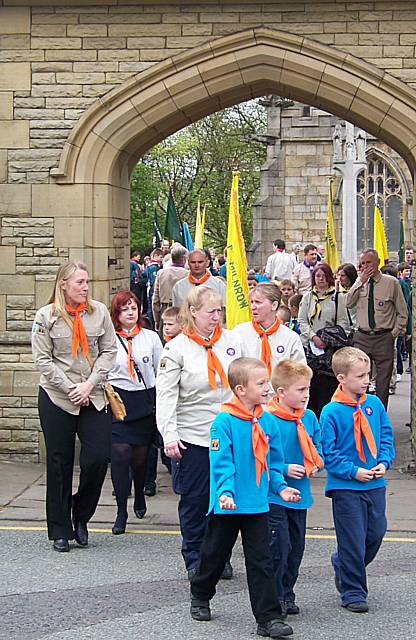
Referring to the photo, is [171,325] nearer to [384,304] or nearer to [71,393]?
[71,393]

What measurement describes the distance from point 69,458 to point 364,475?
2.33 metres

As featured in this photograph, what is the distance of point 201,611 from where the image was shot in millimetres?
6238

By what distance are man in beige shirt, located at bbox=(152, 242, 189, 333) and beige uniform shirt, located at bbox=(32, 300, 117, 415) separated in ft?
17.8

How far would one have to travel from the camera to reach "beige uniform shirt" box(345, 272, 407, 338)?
11.8 m

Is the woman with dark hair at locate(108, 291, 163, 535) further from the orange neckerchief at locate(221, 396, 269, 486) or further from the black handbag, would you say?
the orange neckerchief at locate(221, 396, 269, 486)

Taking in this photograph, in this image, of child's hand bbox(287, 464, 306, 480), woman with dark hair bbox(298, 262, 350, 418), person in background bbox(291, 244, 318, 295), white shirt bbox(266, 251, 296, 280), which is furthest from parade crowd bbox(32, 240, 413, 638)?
white shirt bbox(266, 251, 296, 280)

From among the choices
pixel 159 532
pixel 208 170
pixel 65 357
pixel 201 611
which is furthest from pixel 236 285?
pixel 208 170

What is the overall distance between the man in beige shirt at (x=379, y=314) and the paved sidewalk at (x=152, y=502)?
3.12 ft

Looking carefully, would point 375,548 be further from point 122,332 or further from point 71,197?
point 71,197

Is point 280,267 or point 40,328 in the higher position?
point 280,267

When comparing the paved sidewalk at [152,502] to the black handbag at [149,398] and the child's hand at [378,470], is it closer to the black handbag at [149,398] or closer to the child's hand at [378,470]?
the black handbag at [149,398]

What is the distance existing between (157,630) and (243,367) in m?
1.41

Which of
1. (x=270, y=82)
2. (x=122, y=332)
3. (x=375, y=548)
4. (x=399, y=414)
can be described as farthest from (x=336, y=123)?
(x=375, y=548)

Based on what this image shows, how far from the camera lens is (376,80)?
10875 mm
